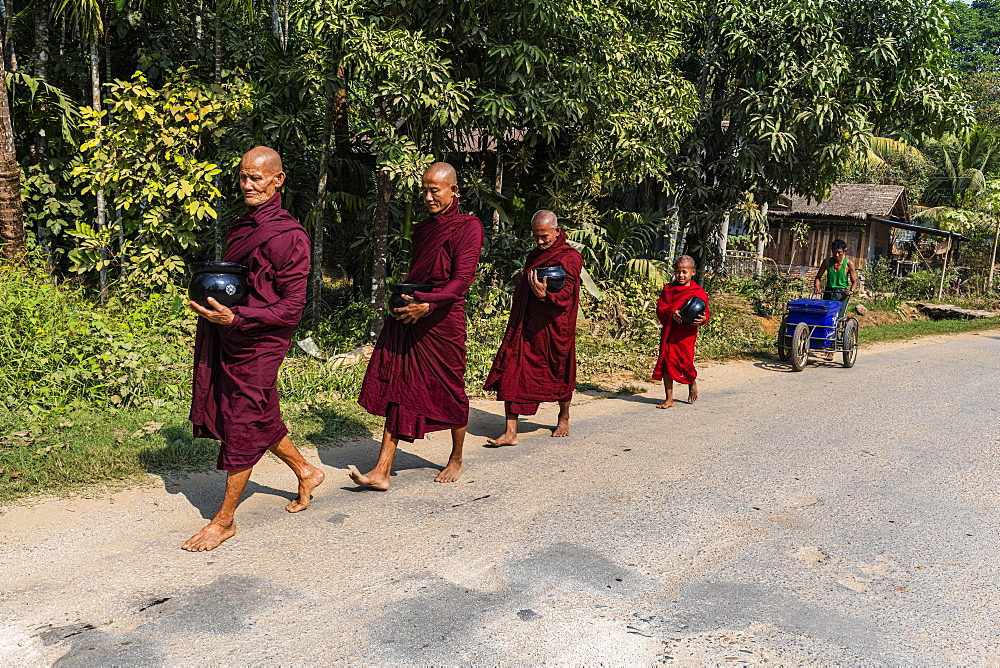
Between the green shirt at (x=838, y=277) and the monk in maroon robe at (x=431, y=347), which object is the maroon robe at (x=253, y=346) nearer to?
Answer: the monk in maroon robe at (x=431, y=347)

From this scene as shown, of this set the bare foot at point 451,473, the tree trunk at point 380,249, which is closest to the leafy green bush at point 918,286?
the tree trunk at point 380,249

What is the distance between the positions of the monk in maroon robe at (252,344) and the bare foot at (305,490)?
0.48 metres

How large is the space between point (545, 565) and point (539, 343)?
2.72 meters

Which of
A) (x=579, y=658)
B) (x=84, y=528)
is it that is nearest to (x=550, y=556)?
(x=579, y=658)

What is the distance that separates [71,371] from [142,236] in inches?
113

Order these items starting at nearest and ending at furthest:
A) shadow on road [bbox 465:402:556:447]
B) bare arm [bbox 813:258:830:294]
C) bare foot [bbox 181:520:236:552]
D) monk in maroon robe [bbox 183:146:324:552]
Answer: bare foot [bbox 181:520:236:552] → monk in maroon robe [bbox 183:146:324:552] → shadow on road [bbox 465:402:556:447] → bare arm [bbox 813:258:830:294]

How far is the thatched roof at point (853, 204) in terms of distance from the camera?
88.2 ft

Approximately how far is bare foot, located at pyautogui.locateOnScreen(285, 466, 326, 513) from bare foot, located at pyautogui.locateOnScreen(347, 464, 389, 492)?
288 millimetres

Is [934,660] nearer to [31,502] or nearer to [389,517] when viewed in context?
[389,517]

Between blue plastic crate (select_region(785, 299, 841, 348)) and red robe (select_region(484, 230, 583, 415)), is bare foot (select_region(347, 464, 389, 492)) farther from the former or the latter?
blue plastic crate (select_region(785, 299, 841, 348))

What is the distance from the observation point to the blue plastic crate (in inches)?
420

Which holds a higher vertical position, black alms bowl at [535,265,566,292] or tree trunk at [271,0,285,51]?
tree trunk at [271,0,285,51]

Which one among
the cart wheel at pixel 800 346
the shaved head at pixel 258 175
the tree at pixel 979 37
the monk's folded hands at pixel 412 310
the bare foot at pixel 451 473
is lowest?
the bare foot at pixel 451 473

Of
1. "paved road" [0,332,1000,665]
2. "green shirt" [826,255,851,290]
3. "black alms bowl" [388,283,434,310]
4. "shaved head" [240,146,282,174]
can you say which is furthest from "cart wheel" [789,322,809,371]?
"shaved head" [240,146,282,174]
